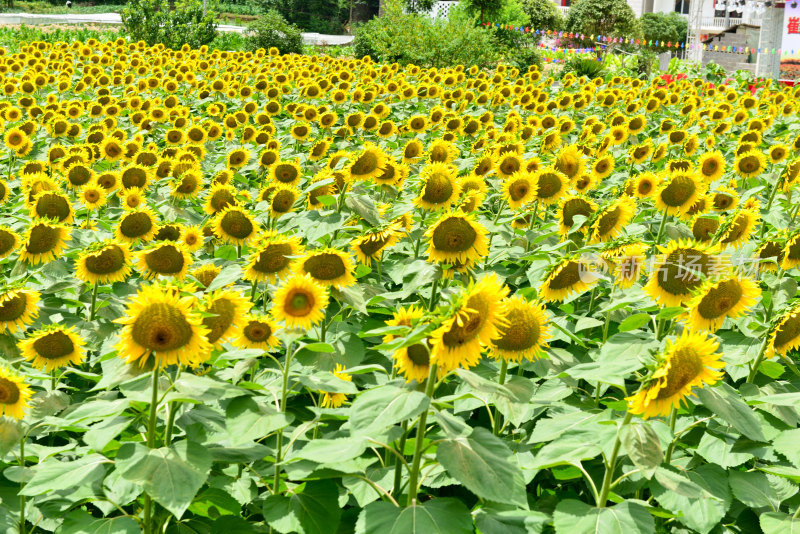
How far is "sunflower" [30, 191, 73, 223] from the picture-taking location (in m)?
4.64

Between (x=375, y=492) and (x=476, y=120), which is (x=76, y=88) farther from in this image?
(x=375, y=492)

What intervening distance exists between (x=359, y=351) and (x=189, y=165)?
10.4 feet

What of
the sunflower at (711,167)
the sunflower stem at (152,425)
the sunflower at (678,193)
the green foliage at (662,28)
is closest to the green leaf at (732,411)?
the sunflower stem at (152,425)

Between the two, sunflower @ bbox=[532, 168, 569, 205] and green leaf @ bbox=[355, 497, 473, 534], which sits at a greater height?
sunflower @ bbox=[532, 168, 569, 205]

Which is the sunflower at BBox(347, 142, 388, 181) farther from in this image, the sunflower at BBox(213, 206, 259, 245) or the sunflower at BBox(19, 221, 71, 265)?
the sunflower at BBox(19, 221, 71, 265)

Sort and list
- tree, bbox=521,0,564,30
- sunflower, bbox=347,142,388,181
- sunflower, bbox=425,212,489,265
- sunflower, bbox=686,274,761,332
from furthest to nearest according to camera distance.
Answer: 1. tree, bbox=521,0,564,30
2. sunflower, bbox=347,142,388,181
3. sunflower, bbox=425,212,489,265
4. sunflower, bbox=686,274,761,332

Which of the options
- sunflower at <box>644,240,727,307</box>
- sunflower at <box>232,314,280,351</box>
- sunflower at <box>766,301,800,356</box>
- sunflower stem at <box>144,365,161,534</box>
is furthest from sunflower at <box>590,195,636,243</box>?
sunflower stem at <box>144,365,161,534</box>

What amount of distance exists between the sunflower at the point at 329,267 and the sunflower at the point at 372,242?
0.52 metres

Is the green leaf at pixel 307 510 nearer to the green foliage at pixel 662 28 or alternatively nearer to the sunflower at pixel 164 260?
the sunflower at pixel 164 260

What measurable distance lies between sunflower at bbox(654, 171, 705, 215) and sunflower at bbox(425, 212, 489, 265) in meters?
1.69

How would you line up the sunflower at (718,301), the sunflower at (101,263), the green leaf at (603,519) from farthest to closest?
the sunflower at (101,263)
the sunflower at (718,301)
the green leaf at (603,519)

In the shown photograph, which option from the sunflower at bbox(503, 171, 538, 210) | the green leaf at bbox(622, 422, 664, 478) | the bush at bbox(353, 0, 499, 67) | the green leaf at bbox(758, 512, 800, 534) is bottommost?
the green leaf at bbox(758, 512, 800, 534)

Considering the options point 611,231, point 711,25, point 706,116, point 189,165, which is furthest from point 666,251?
point 711,25

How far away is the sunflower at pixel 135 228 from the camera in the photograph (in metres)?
4.14
